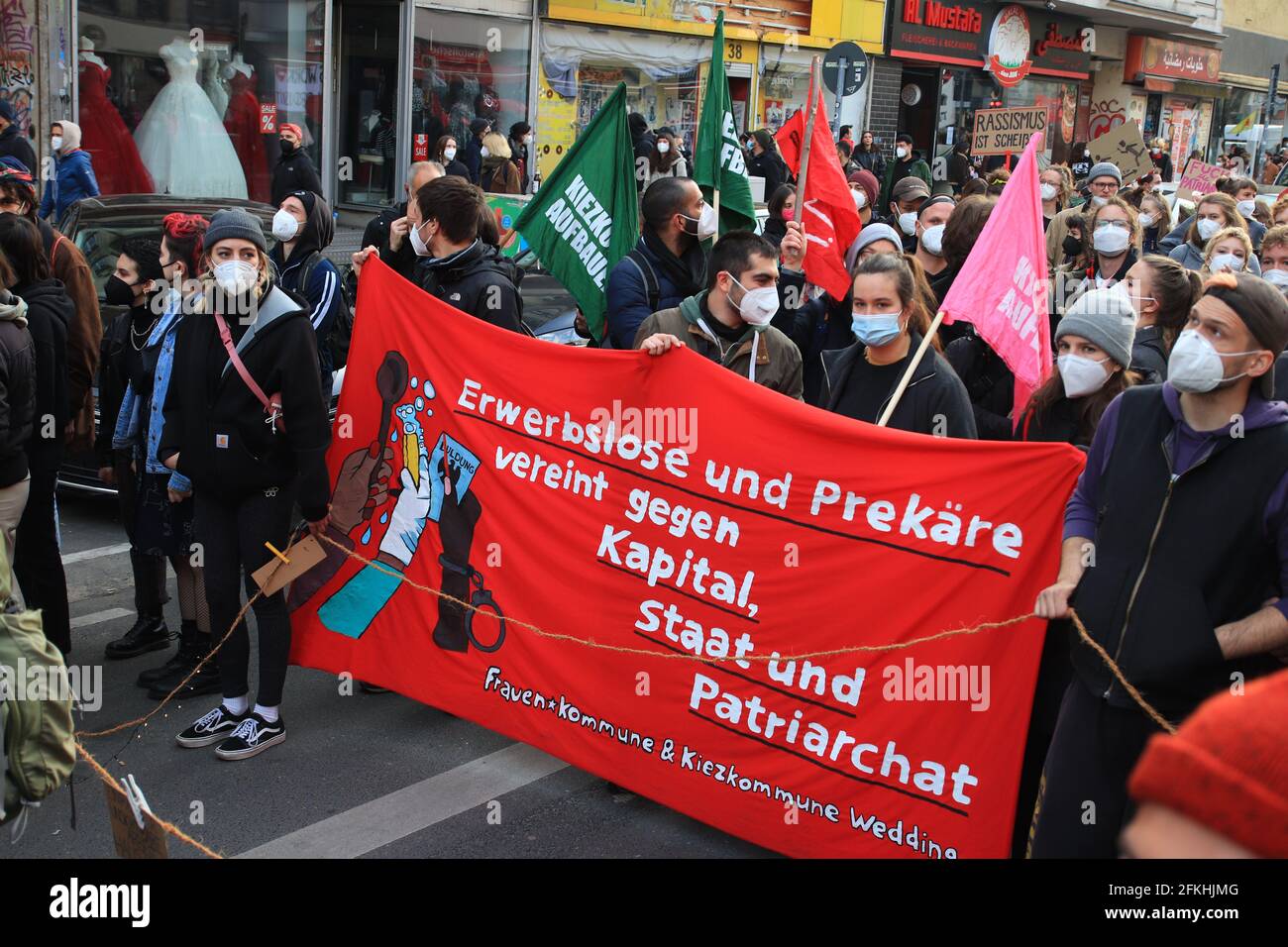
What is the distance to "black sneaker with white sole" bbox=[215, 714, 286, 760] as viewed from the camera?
4.89 metres

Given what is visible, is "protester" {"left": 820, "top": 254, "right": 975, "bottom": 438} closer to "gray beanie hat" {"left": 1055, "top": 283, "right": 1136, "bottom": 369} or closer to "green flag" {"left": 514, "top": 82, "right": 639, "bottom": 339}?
"gray beanie hat" {"left": 1055, "top": 283, "right": 1136, "bottom": 369}

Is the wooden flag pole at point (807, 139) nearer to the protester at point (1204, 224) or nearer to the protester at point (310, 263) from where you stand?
the protester at point (310, 263)

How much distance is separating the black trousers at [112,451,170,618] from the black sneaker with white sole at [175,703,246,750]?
0.98m

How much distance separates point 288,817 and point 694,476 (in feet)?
5.98

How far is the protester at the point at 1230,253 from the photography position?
264 inches

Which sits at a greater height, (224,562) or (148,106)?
(148,106)

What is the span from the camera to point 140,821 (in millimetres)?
2770

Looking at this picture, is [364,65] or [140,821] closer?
[140,821]

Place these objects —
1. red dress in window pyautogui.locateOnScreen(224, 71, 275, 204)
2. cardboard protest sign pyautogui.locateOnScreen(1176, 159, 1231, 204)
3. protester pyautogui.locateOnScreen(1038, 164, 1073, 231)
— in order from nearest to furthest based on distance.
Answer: protester pyautogui.locateOnScreen(1038, 164, 1073, 231) → cardboard protest sign pyautogui.locateOnScreen(1176, 159, 1231, 204) → red dress in window pyautogui.locateOnScreen(224, 71, 275, 204)

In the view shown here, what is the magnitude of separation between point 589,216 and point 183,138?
37.6 ft

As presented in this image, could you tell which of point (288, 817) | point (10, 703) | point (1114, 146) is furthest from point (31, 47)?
point (10, 703)

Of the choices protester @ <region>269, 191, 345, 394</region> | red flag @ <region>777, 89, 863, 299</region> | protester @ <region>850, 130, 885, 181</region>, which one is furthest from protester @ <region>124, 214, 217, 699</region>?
protester @ <region>850, 130, 885, 181</region>

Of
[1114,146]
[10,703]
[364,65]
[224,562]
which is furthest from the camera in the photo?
[364,65]

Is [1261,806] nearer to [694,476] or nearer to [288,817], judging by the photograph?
[694,476]
